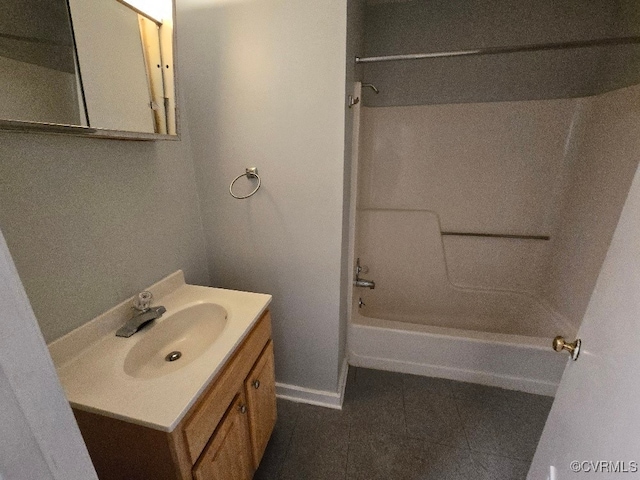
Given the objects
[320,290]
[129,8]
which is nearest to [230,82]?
[129,8]

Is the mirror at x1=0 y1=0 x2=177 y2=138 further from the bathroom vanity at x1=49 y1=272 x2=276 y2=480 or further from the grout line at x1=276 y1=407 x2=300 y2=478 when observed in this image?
the grout line at x1=276 y1=407 x2=300 y2=478

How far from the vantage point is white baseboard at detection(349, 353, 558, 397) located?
1.49 m

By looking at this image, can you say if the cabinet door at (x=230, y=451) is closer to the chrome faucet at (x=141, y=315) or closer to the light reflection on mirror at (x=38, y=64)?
the chrome faucet at (x=141, y=315)

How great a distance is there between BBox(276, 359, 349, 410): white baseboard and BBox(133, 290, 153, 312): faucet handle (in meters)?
0.92

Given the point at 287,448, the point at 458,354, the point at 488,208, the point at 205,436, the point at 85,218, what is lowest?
the point at 287,448

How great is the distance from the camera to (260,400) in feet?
3.34

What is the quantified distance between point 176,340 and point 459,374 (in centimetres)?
158

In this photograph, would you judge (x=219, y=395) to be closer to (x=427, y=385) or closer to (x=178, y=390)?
(x=178, y=390)

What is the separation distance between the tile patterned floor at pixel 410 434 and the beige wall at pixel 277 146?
0.28 meters

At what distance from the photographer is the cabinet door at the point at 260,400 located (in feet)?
3.09

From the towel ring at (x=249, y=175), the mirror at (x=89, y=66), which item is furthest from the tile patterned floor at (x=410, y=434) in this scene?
the mirror at (x=89, y=66)

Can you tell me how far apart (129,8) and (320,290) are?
1228 mm

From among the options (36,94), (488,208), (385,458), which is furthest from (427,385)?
(36,94)

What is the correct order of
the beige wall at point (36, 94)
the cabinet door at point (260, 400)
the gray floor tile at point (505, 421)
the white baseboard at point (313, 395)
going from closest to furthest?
the beige wall at point (36, 94)
the cabinet door at point (260, 400)
the gray floor tile at point (505, 421)
the white baseboard at point (313, 395)
